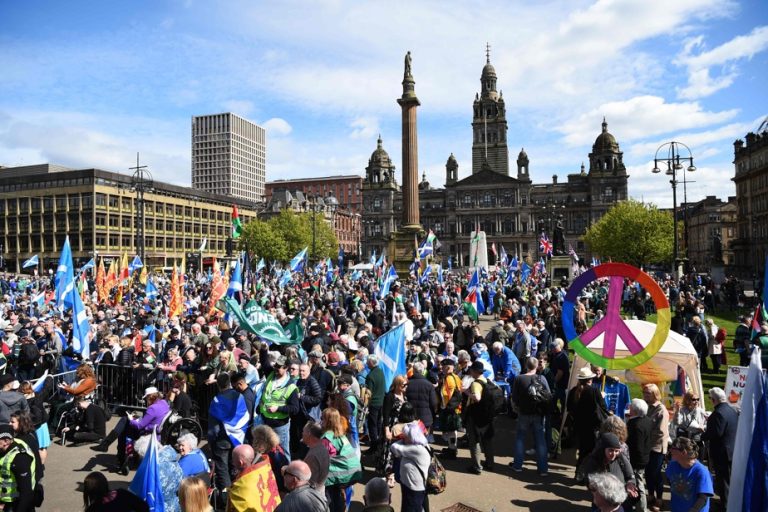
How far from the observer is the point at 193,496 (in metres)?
4.23

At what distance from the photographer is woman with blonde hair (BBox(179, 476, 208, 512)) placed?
13.9 feet

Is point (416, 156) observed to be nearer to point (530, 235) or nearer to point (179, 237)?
point (179, 237)

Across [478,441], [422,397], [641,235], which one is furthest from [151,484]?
[641,235]

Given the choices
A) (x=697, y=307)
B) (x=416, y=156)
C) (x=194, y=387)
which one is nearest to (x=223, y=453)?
(x=194, y=387)

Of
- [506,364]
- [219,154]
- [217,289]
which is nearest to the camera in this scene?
[506,364]

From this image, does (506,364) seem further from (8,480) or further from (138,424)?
(8,480)

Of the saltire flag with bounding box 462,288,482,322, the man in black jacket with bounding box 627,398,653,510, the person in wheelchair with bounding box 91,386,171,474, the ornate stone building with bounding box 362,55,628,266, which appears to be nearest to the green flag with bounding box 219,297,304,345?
the person in wheelchair with bounding box 91,386,171,474

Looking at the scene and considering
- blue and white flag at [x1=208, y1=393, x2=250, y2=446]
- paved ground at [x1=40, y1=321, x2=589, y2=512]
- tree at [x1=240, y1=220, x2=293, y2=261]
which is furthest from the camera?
tree at [x1=240, y1=220, x2=293, y2=261]

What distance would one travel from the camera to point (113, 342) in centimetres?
1219

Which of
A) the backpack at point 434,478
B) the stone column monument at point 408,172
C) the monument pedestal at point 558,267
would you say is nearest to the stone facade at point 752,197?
the monument pedestal at point 558,267

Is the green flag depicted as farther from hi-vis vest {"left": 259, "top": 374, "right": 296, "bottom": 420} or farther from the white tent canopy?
the white tent canopy

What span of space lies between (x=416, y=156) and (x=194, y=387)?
35.8 meters

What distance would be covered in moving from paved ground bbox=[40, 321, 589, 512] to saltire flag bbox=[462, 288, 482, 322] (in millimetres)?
8361

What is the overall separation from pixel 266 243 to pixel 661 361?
72733 mm
